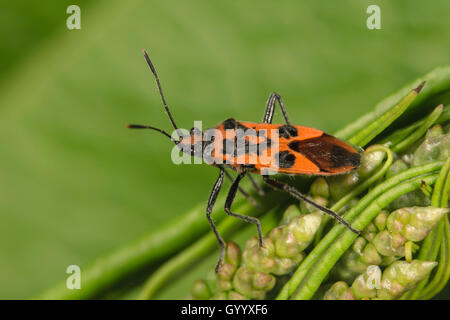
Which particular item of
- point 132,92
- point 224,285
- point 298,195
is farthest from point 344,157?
point 132,92

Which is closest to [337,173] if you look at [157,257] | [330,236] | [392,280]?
[330,236]

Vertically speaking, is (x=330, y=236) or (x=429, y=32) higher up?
(x=429, y=32)

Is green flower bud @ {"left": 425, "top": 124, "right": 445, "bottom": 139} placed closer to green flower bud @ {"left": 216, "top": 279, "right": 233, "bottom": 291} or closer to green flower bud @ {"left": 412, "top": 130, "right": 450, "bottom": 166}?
green flower bud @ {"left": 412, "top": 130, "right": 450, "bottom": 166}

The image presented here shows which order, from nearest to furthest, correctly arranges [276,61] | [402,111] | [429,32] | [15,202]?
[402,111] → [429,32] → [276,61] → [15,202]

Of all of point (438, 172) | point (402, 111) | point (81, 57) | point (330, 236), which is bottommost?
point (330, 236)

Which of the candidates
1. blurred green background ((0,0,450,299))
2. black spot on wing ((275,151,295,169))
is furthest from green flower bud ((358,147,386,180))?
blurred green background ((0,0,450,299))

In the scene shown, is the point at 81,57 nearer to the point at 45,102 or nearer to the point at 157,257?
the point at 45,102

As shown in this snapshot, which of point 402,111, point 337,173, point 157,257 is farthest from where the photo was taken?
point 157,257

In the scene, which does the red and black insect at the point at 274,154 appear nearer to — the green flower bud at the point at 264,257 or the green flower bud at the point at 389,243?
the green flower bud at the point at 264,257
